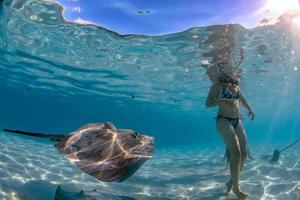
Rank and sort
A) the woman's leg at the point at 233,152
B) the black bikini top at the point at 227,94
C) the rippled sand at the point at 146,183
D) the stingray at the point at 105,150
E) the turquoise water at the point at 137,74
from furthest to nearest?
the turquoise water at the point at 137,74 → the rippled sand at the point at 146,183 → the black bikini top at the point at 227,94 → the woman's leg at the point at 233,152 → the stingray at the point at 105,150

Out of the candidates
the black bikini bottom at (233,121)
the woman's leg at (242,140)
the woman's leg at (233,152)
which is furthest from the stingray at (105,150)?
the woman's leg at (242,140)

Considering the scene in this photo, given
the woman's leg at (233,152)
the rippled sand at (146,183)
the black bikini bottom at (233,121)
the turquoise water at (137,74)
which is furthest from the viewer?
the turquoise water at (137,74)

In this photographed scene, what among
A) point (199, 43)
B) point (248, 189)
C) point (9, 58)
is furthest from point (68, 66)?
point (248, 189)

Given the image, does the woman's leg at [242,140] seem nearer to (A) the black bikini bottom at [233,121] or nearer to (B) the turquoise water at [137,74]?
(A) the black bikini bottom at [233,121]

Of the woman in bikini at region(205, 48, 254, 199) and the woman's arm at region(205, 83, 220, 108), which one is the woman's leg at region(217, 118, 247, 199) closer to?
the woman in bikini at region(205, 48, 254, 199)

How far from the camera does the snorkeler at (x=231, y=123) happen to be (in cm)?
777

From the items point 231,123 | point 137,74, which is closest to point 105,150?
point 231,123

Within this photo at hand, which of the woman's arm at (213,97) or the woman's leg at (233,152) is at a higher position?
the woman's arm at (213,97)

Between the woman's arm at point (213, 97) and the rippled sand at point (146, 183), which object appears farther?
the rippled sand at point (146, 183)

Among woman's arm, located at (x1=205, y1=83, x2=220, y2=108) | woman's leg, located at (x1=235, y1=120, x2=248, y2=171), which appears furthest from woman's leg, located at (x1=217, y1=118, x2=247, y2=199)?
woman's arm, located at (x1=205, y1=83, x2=220, y2=108)

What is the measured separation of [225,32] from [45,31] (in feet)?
35.1

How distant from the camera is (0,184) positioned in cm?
852

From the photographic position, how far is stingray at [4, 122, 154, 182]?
3.94 metres

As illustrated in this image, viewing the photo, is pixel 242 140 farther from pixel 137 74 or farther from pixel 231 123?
pixel 137 74
